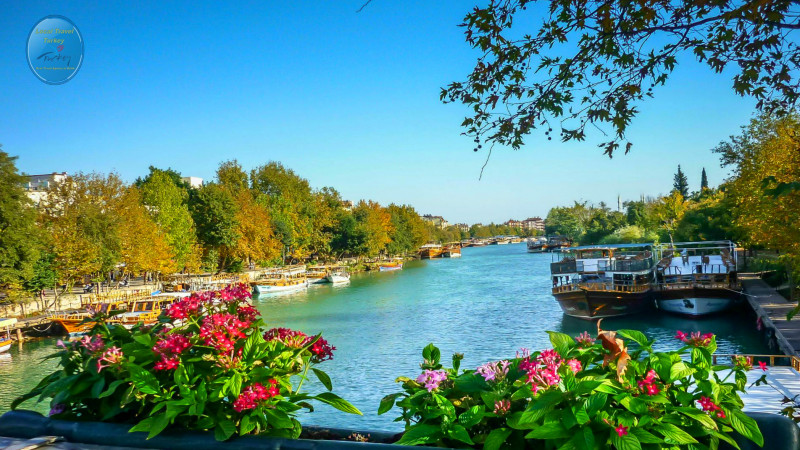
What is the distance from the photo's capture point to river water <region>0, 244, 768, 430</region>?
19547mm

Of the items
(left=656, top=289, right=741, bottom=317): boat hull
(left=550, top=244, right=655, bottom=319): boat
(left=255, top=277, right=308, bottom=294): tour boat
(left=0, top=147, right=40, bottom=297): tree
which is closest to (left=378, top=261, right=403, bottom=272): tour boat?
(left=255, top=277, right=308, bottom=294): tour boat

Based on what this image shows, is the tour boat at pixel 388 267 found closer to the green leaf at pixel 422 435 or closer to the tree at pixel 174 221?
the tree at pixel 174 221

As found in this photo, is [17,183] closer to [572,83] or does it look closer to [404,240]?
[572,83]

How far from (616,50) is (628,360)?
233 cm

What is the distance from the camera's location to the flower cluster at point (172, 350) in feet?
10.1

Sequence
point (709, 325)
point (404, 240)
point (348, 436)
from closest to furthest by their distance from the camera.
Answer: point (348, 436), point (709, 325), point (404, 240)

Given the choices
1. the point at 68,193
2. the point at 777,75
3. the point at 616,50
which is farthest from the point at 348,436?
the point at 68,193

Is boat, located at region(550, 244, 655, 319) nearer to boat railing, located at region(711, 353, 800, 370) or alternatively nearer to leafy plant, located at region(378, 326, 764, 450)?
boat railing, located at region(711, 353, 800, 370)

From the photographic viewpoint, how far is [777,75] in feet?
13.8

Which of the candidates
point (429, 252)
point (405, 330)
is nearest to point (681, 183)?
point (429, 252)

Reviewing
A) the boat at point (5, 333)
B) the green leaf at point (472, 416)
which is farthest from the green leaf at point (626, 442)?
the boat at point (5, 333)

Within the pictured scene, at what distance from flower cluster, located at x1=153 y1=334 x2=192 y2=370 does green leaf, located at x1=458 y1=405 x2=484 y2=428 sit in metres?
1.46

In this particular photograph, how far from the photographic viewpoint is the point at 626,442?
2275 mm

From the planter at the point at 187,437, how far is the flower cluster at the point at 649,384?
353mm
